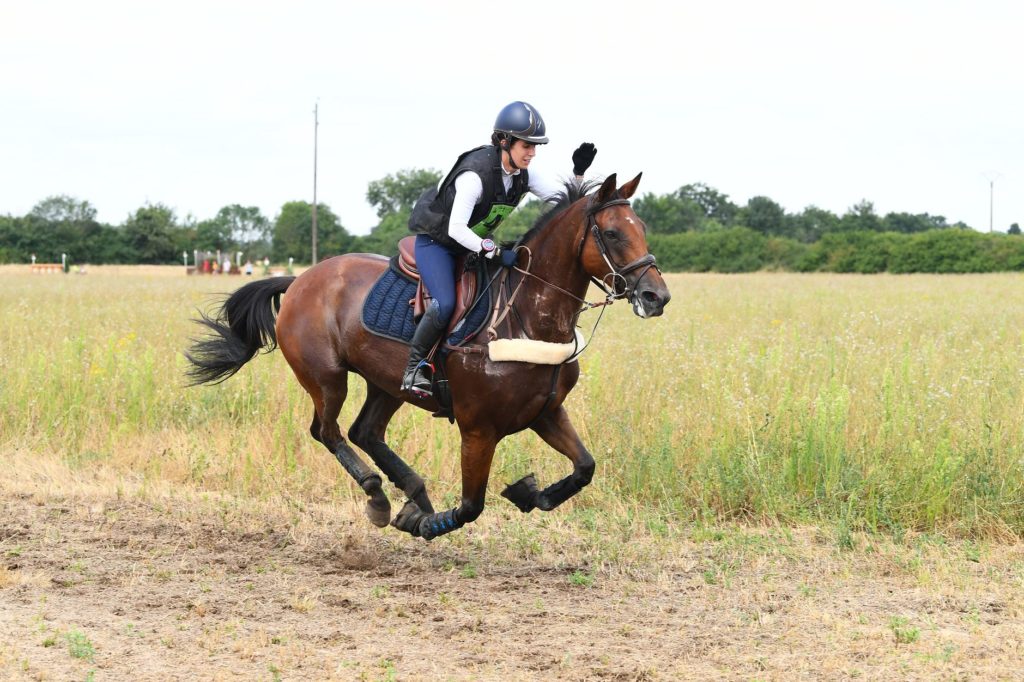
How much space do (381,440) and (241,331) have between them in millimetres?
1580

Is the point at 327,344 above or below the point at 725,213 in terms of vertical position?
below

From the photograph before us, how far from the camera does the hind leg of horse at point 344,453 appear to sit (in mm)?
6875

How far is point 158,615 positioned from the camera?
5.48 meters

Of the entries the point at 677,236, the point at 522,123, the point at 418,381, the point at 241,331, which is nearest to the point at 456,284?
the point at 418,381

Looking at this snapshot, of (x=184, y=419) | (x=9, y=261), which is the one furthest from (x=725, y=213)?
(x=184, y=419)

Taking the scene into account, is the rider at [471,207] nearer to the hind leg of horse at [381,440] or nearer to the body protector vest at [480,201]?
the body protector vest at [480,201]

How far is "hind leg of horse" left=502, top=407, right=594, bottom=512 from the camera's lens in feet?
20.1

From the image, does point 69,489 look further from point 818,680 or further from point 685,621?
point 818,680

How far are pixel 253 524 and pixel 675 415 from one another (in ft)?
11.3

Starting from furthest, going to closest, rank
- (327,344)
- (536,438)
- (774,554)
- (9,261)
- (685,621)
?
(9,261) < (536,438) < (327,344) < (774,554) < (685,621)

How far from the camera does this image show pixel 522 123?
5863 millimetres

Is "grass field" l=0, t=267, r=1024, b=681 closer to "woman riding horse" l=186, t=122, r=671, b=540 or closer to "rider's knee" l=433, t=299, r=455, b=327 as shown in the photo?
"woman riding horse" l=186, t=122, r=671, b=540

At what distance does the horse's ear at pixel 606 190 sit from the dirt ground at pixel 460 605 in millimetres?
2200

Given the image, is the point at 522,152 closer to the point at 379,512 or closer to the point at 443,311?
the point at 443,311
